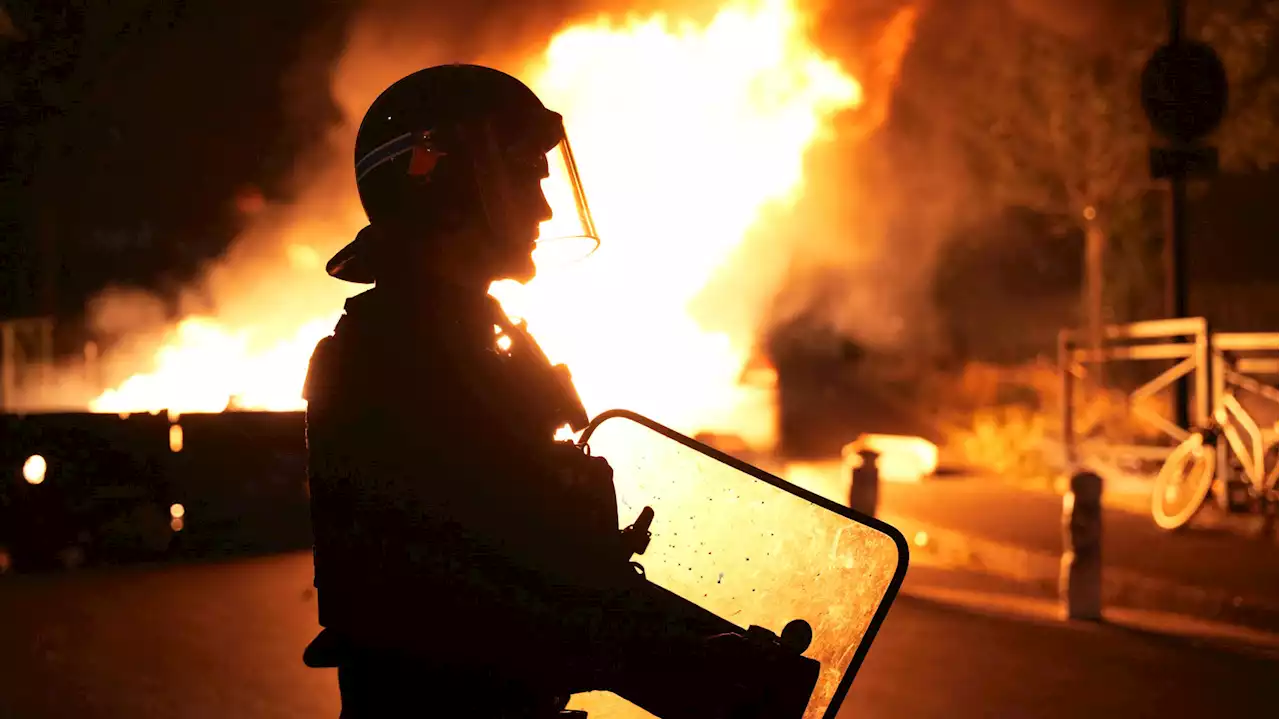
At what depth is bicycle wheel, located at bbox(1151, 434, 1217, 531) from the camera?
10.4 meters

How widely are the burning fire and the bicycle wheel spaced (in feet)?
16.7

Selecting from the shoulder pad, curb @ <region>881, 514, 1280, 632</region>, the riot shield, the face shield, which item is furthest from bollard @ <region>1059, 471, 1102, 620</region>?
the shoulder pad

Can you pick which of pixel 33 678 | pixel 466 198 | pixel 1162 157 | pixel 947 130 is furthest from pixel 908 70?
pixel 466 198

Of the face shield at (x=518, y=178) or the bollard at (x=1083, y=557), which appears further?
the bollard at (x=1083, y=557)

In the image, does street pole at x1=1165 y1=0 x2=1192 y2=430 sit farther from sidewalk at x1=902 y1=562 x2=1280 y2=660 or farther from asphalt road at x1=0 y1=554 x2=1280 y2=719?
asphalt road at x1=0 y1=554 x2=1280 y2=719

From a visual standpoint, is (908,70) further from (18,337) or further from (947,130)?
(18,337)

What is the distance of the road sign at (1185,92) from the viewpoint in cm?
986

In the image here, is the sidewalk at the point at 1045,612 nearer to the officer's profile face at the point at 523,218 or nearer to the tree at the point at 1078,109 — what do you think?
the officer's profile face at the point at 523,218

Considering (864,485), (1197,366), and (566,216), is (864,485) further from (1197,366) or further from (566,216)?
(566,216)

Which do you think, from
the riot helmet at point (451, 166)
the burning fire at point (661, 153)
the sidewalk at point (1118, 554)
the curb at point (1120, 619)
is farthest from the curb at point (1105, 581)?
the burning fire at point (661, 153)

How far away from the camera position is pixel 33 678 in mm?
6016

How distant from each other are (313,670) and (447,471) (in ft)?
15.5

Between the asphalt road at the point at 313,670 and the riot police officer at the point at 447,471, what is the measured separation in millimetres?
→ 3832

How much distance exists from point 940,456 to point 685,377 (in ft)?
15.0
